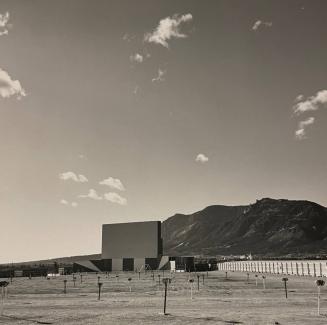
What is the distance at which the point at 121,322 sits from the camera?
837 inches

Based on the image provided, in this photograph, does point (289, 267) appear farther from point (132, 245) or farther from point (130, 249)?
point (130, 249)

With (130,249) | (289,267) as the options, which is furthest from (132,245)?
(289,267)

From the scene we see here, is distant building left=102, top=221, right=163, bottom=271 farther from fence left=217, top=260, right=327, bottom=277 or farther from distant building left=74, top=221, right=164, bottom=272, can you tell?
fence left=217, top=260, right=327, bottom=277

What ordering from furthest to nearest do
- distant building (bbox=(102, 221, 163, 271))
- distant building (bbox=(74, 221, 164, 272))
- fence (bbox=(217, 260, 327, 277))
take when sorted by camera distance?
1. distant building (bbox=(102, 221, 163, 271))
2. distant building (bbox=(74, 221, 164, 272))
3. fence (bbox=(217, 260, 327, 277))

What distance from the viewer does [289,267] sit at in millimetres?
82562

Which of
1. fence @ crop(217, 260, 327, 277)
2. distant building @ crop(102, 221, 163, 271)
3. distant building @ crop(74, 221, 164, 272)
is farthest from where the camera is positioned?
distant building @ crop(102, 221, 163, 271)

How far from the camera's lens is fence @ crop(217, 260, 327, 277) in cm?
6813

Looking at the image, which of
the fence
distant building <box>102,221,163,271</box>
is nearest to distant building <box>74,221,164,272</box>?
distant building <box>102,221,163,271</box>

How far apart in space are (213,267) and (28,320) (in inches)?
4574

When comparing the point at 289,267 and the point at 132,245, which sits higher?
the point at 132,245

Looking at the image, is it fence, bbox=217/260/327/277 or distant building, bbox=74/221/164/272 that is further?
distant building, bbox=74/221/164/272

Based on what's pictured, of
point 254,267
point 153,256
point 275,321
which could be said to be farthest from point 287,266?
point 275,321

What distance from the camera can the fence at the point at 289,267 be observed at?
224 feet

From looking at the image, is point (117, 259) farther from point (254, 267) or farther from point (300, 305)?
point (300, 305)
